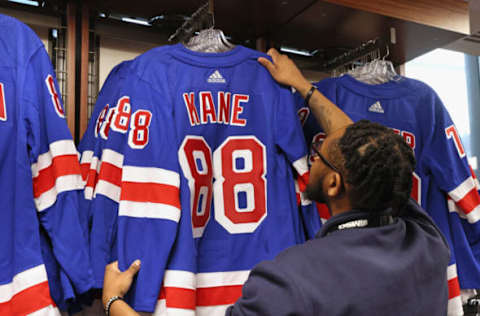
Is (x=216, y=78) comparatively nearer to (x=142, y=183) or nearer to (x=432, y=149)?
(x=142, y=183)

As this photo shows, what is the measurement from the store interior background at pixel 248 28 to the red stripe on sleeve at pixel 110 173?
370 mm

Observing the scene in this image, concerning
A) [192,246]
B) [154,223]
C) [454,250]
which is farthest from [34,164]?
[454,250]

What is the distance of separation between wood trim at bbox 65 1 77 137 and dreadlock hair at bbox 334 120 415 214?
37.5 inches

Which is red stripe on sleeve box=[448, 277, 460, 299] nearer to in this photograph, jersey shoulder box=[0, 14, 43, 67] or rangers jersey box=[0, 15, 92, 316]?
rangers jersey box=[0, 15, 92, 316]

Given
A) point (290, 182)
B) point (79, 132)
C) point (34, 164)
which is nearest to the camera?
point (34, 164)

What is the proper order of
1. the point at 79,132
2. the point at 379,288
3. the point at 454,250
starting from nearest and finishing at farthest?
the point at 379,288
the point at 79,132
the point at 454,250

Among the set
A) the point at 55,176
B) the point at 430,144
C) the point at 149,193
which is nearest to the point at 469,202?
the point at 430,144

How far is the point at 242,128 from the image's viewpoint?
54.5 inches

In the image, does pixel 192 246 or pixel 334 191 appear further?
pixel 192 246

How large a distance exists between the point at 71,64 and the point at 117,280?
2.57 feet

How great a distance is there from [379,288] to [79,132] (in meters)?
1.12

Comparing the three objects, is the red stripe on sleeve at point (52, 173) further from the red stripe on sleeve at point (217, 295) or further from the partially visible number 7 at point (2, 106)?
the red stripe on sleeve at point (217, 295)

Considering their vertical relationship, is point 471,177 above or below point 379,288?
above

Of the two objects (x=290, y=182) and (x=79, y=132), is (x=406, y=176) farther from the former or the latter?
(x=79, y=132)
